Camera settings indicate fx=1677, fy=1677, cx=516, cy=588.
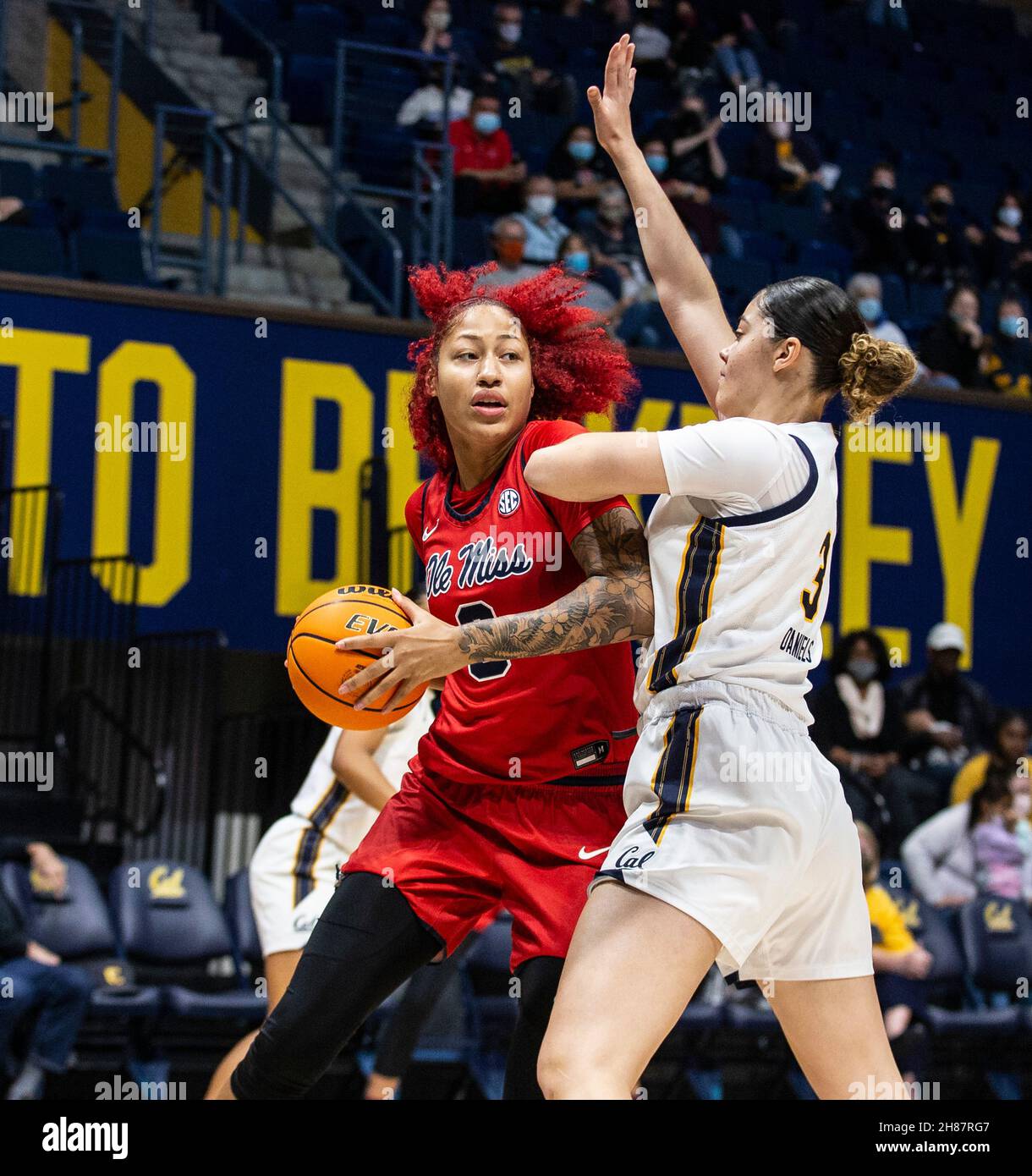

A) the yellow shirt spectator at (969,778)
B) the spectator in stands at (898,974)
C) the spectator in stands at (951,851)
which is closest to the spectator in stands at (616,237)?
the yellow shirt spectator at (969,778)

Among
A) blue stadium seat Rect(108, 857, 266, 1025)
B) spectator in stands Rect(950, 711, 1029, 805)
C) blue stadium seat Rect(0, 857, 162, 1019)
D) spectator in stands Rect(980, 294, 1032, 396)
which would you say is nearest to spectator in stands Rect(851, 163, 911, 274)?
spectator in stands Rect(980, 294, 1032, 396)

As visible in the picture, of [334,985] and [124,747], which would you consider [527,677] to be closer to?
[334,985]

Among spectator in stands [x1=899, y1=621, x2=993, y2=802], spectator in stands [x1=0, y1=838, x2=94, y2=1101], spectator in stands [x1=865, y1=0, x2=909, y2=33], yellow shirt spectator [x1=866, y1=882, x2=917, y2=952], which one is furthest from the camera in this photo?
spectator in stands [x1=865, y1=0, x2=909, y2=33]

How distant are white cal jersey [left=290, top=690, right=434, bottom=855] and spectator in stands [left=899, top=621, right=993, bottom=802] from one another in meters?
5.11

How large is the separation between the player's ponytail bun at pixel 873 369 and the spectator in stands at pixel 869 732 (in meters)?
6.13

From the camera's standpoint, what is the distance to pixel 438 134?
38.3 feet

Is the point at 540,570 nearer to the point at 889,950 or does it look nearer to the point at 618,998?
the point at 618,998

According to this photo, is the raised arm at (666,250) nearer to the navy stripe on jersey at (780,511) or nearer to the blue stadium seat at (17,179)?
the navy stripe on jersey at (780,511)

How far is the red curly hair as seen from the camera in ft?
12.6

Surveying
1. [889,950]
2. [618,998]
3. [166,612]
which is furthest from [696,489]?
[166,612]

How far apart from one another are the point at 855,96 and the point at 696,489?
45.0 ft

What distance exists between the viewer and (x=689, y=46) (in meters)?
14.3

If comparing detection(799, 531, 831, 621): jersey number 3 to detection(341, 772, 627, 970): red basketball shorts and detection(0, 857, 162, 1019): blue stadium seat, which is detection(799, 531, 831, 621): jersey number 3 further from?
detection(0, 857, 162, 1019): blue stadium seat

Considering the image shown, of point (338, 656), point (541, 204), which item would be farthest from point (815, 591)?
point (541, 204)
